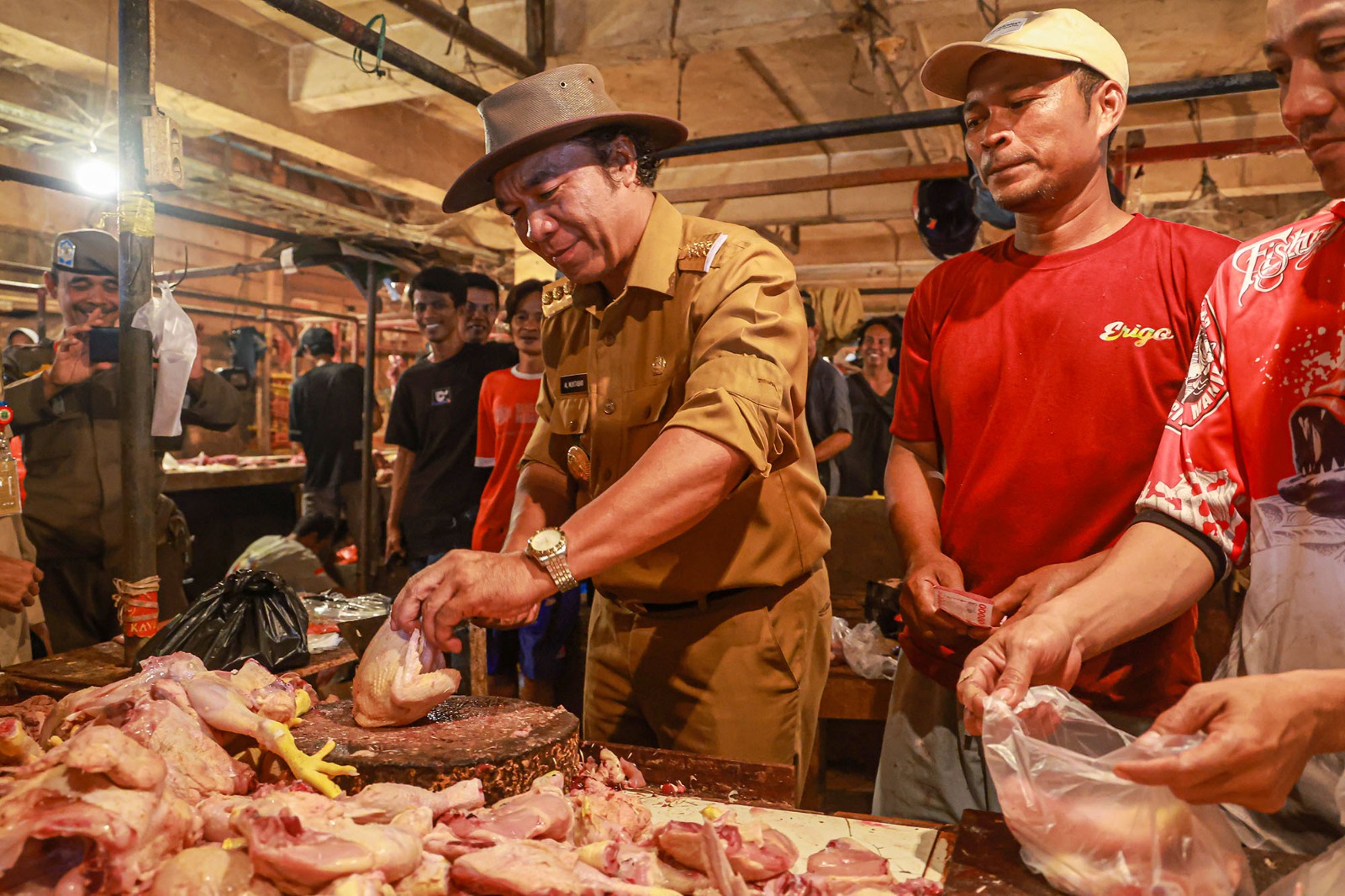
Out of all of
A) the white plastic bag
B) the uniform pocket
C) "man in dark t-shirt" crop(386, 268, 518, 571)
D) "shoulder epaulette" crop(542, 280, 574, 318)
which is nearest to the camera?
the uniform pocket

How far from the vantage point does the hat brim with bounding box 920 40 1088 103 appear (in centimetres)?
202

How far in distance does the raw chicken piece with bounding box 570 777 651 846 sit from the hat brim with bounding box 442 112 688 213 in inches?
55.7

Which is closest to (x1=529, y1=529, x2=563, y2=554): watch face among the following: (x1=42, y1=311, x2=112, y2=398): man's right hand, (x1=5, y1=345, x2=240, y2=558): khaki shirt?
(x1=42, y1=311, x2=112, y2=398): man's right hand

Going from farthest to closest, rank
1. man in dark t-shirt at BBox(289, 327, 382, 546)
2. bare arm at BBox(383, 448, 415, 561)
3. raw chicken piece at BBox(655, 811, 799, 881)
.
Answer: man in dark t-shirt at BBox(289, 327, 382, 546)
bare arm at BBox(383, 448, 415, 561)
raw chicken piece at BBox(655, 811, 799, 881)

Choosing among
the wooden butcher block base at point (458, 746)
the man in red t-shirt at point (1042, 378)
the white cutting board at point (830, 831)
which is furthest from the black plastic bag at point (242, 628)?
the man in red t-shirt at point (1042, 378)

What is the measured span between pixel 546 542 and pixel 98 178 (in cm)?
505

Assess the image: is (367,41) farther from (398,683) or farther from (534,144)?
(398,683)

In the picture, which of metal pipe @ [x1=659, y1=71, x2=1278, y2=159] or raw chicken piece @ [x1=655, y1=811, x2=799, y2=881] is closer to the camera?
raw chicken piece @ [x1=655, y1=811, x2=799, y2=881]

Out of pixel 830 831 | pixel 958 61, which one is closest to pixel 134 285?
pixel 958 61

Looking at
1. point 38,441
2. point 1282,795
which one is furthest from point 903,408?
point 38,441

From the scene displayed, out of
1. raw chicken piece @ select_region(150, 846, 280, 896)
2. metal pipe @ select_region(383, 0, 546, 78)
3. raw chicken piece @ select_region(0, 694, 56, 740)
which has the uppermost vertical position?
metal pipe @ select_region(383, 0, 546, 78)

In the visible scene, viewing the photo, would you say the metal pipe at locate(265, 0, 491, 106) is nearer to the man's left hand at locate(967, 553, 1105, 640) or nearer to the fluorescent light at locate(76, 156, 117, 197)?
the fluorescent light at locate(76, 156, 117, 197)

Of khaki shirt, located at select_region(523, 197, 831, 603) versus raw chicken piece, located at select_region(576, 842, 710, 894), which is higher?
khaki shirt, located at select_region(523, 197, 831, 603)

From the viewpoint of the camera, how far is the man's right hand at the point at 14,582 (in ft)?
9.70
